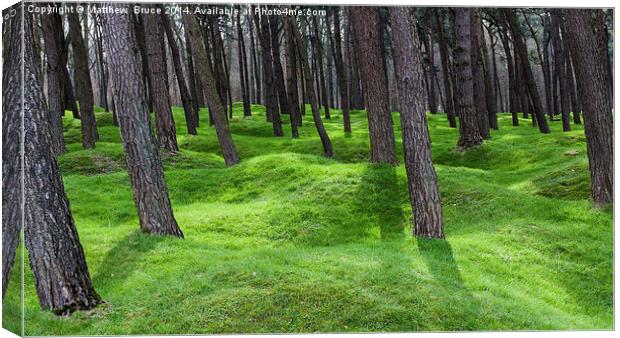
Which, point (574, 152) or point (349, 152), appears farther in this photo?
point (349, 152)

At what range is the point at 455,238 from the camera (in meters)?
10.7

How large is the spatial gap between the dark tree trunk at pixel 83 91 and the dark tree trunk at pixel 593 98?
898cm

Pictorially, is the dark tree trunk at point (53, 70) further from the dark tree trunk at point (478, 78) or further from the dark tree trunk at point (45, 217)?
the dark tree trunk at point (478, 78)

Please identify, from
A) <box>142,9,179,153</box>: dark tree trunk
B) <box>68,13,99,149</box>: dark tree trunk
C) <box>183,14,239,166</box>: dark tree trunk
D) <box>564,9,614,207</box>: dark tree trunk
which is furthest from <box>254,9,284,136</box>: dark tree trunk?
<box>564,9,614,207</box>: dark tree trunk

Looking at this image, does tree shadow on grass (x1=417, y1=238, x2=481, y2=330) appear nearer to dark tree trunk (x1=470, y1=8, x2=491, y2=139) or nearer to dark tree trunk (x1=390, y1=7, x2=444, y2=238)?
dark tree trunk (x1=390, y1=7, x2=444, y2=238)

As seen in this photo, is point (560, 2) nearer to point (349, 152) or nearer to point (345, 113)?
point (349, 152)

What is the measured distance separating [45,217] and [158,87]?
9413mm

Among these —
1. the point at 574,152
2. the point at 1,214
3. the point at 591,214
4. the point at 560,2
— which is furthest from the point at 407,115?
the point at 1,214

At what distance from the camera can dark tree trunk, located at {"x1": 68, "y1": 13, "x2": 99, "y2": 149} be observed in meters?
13.9

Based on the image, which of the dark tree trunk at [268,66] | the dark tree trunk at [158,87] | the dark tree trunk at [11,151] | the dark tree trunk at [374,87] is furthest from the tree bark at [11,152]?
the dark tree trunk at [268,66]

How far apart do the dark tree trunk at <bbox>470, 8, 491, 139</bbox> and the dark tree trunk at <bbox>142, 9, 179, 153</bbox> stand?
760cm

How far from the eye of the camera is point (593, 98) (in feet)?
37.9

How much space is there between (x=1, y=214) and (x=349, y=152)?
28.6ft

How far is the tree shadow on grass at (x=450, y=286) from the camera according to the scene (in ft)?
26.6
